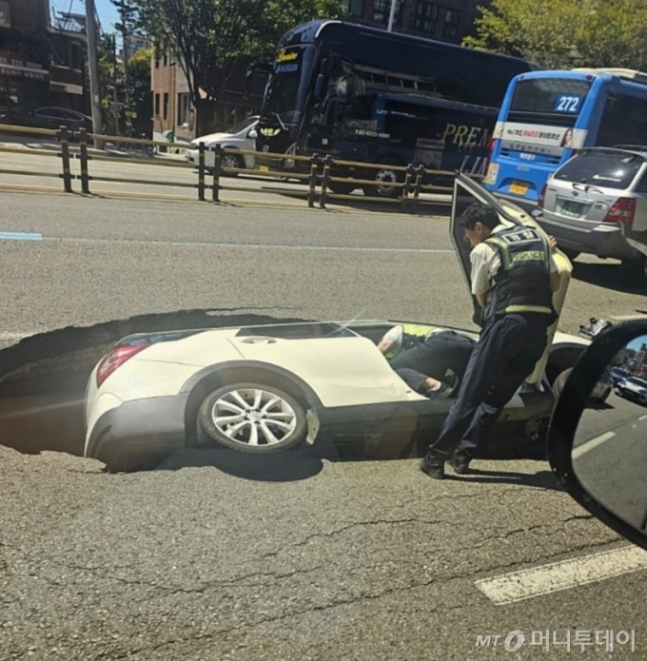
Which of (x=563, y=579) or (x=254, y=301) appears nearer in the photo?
(x=563, y=579)

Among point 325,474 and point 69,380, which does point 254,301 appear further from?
point 325,474

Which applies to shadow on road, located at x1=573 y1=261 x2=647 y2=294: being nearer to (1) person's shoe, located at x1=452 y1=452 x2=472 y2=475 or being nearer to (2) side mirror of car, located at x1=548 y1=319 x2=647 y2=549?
(1) person's shoe, located at x1=452 y1=452 x2=472 y2=475

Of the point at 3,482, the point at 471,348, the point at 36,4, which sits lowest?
the point at 3,482

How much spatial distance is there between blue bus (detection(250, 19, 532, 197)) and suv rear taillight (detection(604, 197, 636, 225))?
721 centimetres

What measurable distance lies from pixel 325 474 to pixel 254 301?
130 inches

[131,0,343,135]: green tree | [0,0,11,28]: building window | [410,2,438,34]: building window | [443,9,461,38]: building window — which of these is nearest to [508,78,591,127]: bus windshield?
[131,0,343,135]: green tree

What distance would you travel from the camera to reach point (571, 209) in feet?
28.9

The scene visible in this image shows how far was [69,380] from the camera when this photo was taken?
171 inches

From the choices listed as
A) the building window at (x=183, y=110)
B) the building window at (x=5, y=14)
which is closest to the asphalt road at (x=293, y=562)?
the building window at (x=5, y=14)

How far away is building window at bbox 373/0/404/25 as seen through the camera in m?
38.2

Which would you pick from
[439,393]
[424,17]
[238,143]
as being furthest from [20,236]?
[424,17]

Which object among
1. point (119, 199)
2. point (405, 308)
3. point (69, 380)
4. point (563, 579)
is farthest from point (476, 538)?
point (119, 199)

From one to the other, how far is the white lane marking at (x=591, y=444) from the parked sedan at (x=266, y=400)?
133 cm

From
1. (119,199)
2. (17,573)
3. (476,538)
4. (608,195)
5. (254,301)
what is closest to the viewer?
(17,573)
